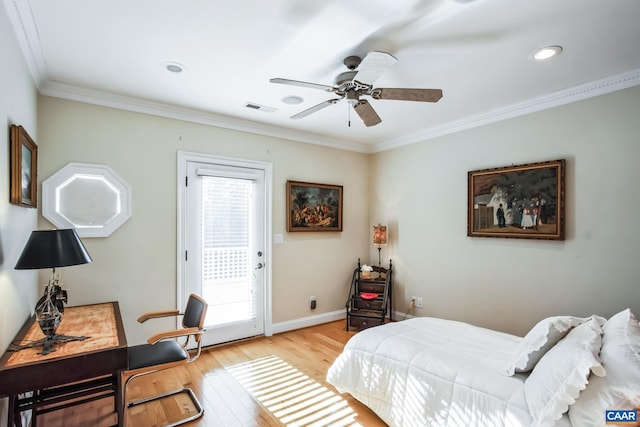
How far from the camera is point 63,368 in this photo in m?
1.72

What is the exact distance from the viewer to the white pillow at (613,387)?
4.53 feet

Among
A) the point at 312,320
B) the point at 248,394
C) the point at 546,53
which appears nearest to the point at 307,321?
Result: the point at 312,320

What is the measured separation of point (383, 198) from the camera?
16.0ft

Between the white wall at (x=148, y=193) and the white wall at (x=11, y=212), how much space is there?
55 cm

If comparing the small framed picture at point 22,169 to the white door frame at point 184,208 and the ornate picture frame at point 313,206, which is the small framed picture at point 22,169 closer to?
the white door frame at point 184,208

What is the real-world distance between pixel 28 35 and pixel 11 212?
3.67ft

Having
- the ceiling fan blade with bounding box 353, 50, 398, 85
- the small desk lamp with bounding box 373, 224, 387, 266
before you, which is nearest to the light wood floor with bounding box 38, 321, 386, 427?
the small desk lamp with bounding box 373, 224, 387, 266

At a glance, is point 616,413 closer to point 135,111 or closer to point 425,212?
point 425,212

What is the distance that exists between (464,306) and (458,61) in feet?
8.76

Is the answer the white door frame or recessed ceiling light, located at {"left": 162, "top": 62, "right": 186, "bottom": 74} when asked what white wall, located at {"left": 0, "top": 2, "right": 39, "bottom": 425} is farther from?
the white door frame

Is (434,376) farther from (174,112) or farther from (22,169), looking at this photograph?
(174,112)

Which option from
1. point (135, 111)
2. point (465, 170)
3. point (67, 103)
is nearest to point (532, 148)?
point (465, 170)

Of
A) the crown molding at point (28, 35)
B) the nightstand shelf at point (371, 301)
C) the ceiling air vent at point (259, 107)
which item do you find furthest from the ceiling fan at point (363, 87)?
the nightstand shelf at point (371, 301)

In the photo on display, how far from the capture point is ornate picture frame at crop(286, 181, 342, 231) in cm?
432
